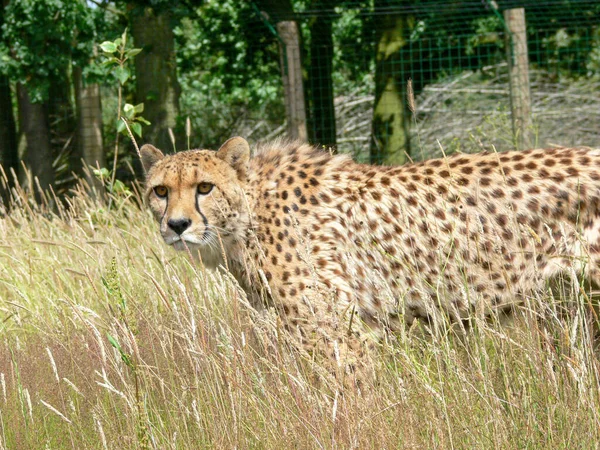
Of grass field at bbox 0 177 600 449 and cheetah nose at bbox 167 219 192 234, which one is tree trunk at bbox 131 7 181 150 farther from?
grass field at bbox 0 177 600 449

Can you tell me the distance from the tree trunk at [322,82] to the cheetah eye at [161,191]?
6035 millimetres

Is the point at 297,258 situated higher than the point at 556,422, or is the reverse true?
the point at 297,258

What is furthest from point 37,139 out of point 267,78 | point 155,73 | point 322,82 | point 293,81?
point 293,81

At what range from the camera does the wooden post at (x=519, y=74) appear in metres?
7.02

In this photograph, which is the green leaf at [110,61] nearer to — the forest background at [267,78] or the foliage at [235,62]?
the forest background at [267,78]

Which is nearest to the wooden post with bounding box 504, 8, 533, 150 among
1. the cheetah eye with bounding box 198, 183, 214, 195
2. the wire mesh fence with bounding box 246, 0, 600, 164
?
the wire mesh fence with bounding box 246, 0, 600, 164

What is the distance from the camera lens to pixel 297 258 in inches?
134

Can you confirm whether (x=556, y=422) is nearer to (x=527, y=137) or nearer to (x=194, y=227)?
(x=194, y=227)

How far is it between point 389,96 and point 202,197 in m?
7.27

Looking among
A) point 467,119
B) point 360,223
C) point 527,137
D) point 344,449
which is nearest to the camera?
point 344,449

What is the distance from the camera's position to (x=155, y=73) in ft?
28.6

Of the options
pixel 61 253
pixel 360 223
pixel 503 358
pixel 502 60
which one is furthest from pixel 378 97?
pixel 503 358

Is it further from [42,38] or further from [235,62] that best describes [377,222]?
[235,62]

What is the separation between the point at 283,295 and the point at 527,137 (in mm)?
4048
